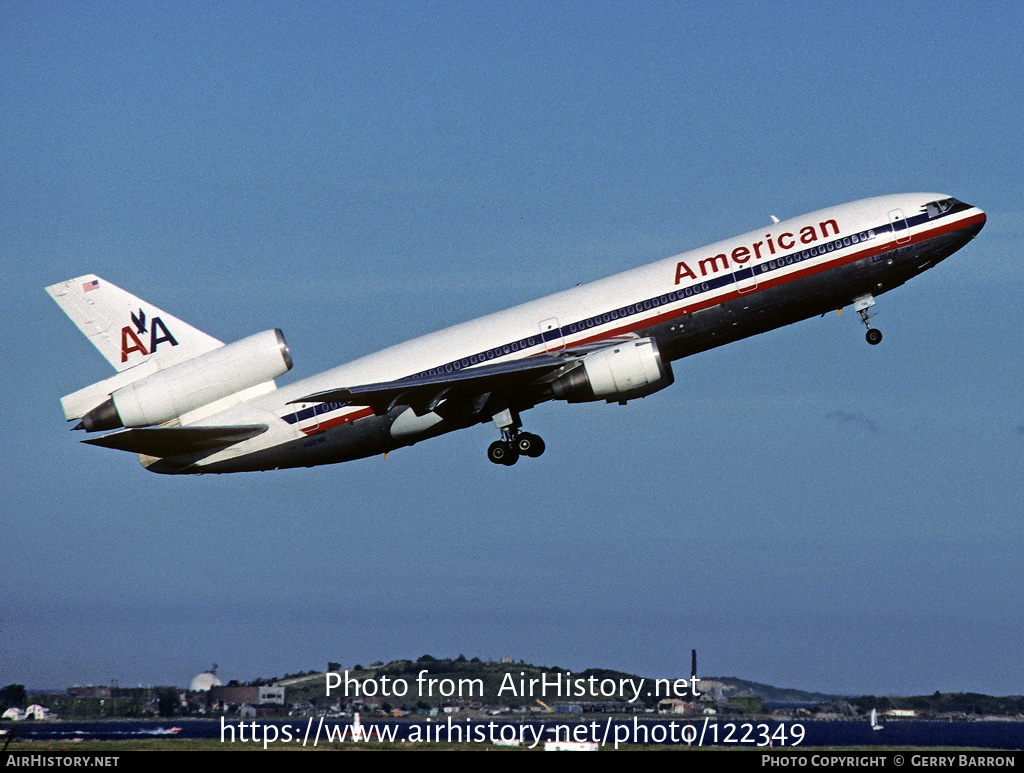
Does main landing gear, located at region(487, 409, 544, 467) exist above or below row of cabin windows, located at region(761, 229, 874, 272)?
below

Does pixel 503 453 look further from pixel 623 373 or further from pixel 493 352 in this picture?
pixel 623 373

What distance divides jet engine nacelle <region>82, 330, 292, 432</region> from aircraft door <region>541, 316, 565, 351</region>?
11.1 m

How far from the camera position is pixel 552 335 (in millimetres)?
48844

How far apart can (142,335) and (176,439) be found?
220 inches

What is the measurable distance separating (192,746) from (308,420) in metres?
19.9

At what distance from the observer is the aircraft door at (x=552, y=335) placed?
48.8 m

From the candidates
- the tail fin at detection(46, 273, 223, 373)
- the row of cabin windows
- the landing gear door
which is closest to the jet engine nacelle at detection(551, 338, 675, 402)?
→ the row of cabin windows

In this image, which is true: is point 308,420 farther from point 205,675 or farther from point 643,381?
point 205,675

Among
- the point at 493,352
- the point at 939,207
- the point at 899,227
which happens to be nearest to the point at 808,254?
the point at 899,227

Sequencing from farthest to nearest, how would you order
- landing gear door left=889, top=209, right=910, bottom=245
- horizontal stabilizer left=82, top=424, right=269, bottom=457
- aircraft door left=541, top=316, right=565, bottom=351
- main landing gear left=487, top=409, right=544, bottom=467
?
main landing gear left=487, top=409, right=544, bottom=467, horizontal stabilizer left=82, top=424, right=269, bottom=457, aircraft door left=541, top=316, right=565, bottom=351, landing gear door left=889, top=209, right=910, bottom=245

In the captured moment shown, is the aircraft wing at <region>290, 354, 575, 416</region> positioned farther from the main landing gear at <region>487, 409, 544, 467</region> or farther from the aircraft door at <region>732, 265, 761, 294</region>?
the aircraft door at <region>732, 265, 761, 294</region>

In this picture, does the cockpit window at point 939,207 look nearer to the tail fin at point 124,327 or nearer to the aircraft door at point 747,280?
the aircraft door at point 747,280

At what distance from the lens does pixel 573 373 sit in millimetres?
47594

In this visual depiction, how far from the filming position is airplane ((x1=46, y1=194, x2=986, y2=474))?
155 feet
